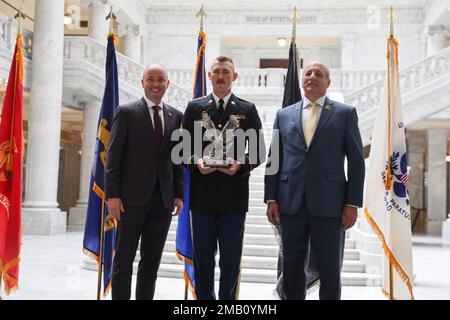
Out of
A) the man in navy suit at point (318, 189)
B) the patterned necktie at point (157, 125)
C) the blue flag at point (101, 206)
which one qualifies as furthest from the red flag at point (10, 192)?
the man in navy suit at point (318, 189)

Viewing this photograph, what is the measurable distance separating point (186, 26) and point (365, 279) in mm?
15836

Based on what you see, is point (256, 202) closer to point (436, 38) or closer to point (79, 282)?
point (79, 282)

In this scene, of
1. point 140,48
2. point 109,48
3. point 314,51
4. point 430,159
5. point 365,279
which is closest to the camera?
point 109,48

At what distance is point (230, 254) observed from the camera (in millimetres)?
3879

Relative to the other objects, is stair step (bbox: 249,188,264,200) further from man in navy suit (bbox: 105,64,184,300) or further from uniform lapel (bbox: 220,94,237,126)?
uniform lapel (bbox: 220,94,237,126)

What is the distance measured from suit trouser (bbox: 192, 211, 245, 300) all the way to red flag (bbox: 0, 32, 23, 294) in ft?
7.51

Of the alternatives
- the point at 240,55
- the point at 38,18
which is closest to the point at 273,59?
the point at 240,55

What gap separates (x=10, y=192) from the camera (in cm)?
527

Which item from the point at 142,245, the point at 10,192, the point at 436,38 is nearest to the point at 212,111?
the point at 142,245

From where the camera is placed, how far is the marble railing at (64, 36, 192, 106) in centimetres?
1380

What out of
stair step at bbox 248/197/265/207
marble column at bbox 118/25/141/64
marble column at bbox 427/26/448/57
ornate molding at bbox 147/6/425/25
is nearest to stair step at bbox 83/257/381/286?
stair step at bbox 248/197/265/207
